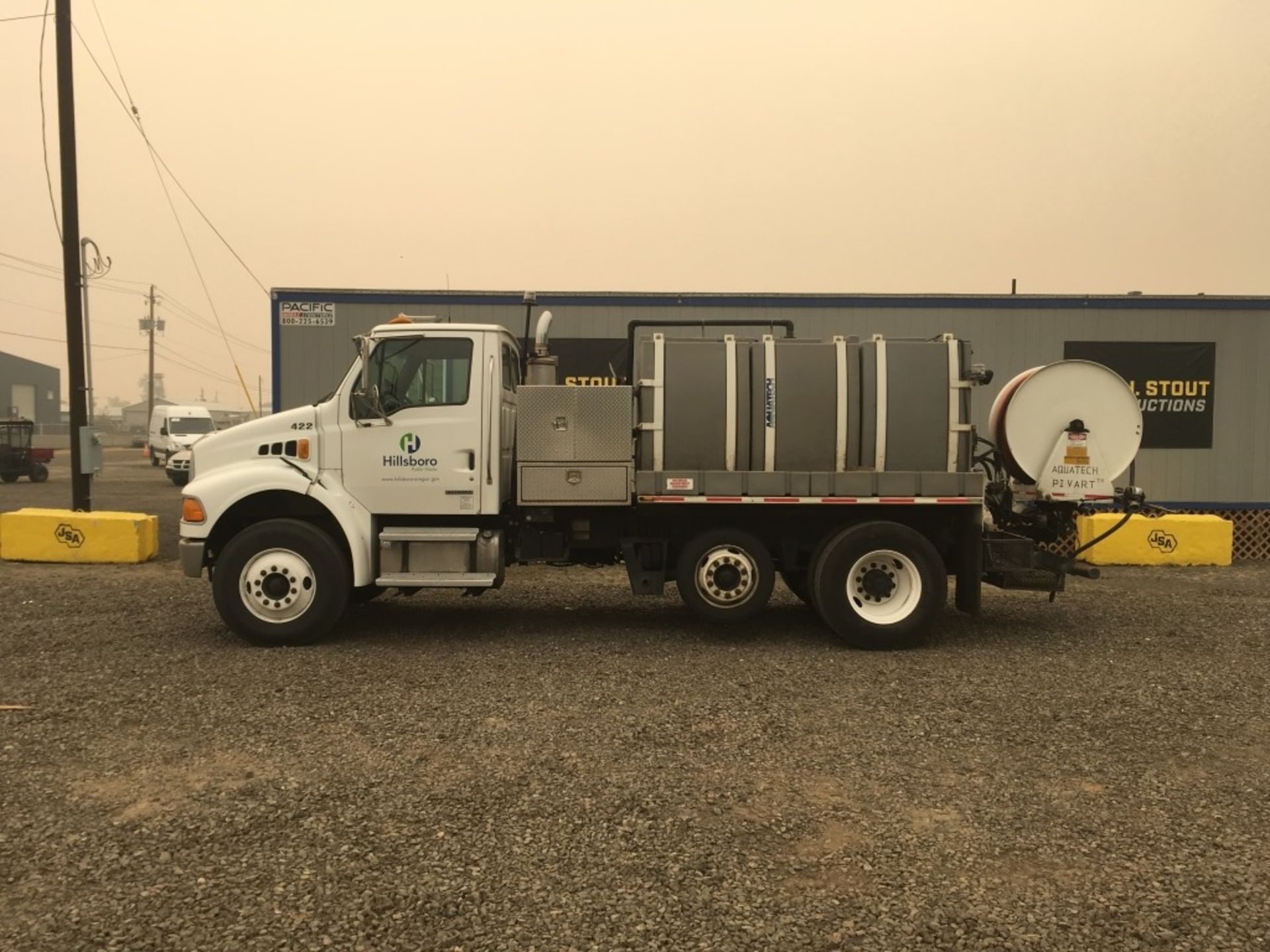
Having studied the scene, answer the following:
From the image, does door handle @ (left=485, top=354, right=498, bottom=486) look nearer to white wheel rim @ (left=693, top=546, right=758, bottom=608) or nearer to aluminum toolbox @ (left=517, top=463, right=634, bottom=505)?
aluminum toolbox @ (left=517, top=463, right=634, bottom=505)

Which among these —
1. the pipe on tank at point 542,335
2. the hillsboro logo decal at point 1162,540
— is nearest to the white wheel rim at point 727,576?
the pipe on tank at point 542,335

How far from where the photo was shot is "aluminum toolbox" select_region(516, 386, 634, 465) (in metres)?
6.96

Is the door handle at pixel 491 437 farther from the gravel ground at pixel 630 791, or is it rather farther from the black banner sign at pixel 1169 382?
the black banner sign at pixel 1169 382

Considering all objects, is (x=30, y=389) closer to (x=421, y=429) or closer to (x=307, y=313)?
(x=307, y=313)

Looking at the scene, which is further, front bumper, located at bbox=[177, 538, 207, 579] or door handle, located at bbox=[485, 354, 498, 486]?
door handle, located at bbox=[485, 354, 498, 486]

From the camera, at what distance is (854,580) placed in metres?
7.07

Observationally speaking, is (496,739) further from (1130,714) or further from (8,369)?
(8,369)

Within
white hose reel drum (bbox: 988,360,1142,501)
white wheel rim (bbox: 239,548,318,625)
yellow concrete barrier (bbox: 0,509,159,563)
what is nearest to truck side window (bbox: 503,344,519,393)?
white wheel rim (bbox: 239,548,318,625)

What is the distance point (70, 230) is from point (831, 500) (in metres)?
11.1

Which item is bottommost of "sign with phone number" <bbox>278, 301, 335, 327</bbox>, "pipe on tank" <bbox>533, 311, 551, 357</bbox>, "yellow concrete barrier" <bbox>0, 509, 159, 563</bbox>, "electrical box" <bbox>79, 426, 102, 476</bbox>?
"yellow concrete barrier" <bbox>0, 509, 159, 563</bbox>

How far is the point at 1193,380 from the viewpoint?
1178cm

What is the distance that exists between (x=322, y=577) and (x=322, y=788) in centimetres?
299

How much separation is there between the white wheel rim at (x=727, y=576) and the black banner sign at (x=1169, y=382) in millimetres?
7211

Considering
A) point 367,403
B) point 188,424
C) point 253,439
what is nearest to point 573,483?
point 367,403
